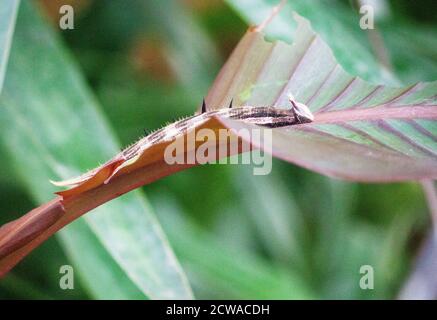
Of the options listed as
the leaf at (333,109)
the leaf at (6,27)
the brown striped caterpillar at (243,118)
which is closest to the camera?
the leaf at (333,109)

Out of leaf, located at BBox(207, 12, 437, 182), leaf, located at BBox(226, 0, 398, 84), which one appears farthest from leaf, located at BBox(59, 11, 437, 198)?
leaf, located at BBox(226, 0, 398, 84)

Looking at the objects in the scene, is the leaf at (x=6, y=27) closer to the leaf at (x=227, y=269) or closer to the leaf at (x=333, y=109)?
the leaf at (x=333, y=109)

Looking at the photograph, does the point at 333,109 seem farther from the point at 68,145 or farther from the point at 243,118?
the point at 68,145

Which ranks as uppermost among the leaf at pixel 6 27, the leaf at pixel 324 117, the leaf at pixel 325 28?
the leaf at pixel 325 28

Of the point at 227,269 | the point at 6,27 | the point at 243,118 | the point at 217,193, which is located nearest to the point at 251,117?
the point at 243,118

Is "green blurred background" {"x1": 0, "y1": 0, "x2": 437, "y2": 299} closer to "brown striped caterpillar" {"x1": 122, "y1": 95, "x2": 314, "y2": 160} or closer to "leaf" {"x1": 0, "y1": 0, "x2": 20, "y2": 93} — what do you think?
"leaf" {"x1": 0, "y1": 0, "x2": 20, "y2": 93}

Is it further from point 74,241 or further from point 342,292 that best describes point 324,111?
point 342,292

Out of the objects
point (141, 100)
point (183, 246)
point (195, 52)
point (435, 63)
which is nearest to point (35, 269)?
point (183, 246)

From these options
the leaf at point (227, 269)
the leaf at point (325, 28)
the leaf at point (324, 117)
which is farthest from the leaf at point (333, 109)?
the leaf at point (227, 269)
